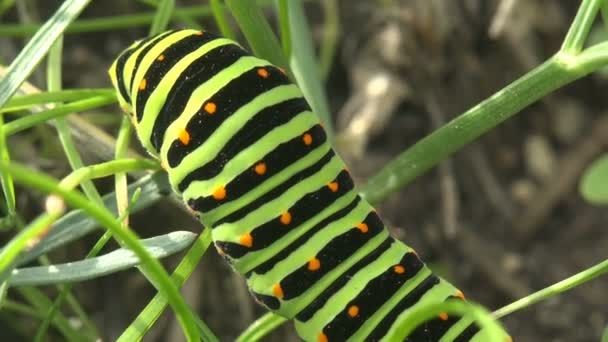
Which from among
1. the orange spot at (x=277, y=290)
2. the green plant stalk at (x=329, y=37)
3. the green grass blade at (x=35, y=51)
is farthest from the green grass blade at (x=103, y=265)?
the green plant stalk at (x=329, y=37)

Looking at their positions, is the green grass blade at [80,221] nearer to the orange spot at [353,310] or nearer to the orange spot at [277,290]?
the orange spot at [277,290]

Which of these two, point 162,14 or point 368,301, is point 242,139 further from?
point 162,14

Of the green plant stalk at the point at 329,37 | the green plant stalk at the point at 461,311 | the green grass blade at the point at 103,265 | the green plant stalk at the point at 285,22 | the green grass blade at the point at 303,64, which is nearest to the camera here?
the green plant stalk at the point at 461,311

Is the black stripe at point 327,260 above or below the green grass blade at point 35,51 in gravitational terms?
below

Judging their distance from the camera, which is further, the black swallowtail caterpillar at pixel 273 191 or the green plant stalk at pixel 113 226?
the black swallowtail caterpillar at pixel 273 191

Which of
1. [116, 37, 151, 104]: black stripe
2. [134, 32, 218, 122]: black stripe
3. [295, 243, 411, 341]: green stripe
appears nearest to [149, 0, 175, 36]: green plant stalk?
[116, 37, 151, 104]: black stripe

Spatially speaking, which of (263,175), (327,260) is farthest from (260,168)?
(327,260)
